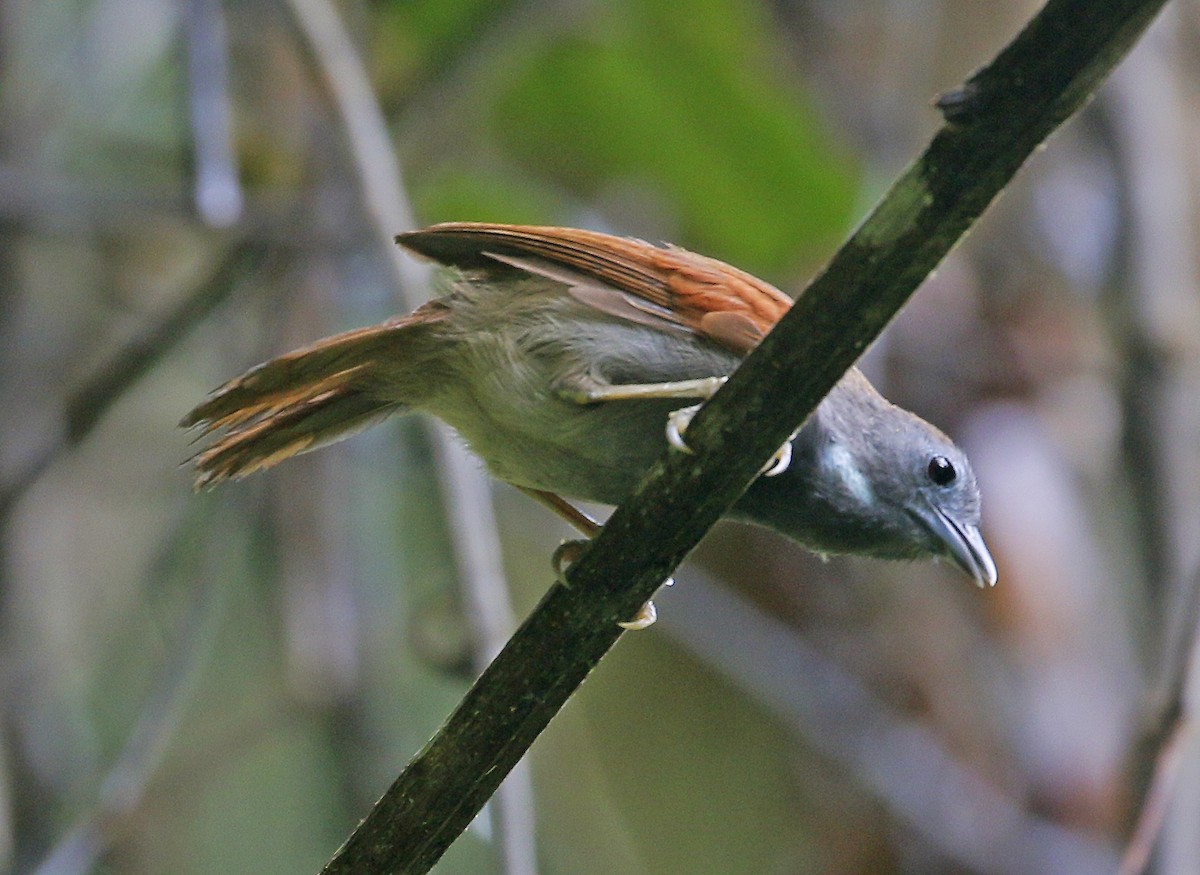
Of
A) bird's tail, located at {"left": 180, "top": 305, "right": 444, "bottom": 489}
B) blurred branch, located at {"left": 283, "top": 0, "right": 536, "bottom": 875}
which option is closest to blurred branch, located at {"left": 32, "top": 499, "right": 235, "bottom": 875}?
blurred branch, located at {"left": 283, "top": 0, "right": 536, "bottom": 875}

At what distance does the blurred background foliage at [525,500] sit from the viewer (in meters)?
4.16

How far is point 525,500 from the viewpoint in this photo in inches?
207

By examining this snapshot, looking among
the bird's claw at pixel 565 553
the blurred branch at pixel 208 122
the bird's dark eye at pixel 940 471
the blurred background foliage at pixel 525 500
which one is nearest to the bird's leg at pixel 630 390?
the bird's claw at pixel 565 553

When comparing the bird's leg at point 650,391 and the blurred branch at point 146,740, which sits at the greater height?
the bird's leg at point 650,391

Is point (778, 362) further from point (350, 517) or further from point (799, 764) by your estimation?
point (799, 764)

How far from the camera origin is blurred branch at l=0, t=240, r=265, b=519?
3.91 meters

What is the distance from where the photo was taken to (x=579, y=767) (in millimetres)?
6332

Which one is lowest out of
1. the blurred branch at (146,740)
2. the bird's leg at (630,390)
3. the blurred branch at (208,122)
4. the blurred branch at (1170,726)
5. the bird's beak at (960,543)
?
the blurred branch at (146,740)

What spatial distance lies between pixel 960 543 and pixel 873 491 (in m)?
0.18

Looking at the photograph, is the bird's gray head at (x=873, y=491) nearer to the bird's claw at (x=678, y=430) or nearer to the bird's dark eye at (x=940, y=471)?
the bird's dark eye at (x=940, y=471)

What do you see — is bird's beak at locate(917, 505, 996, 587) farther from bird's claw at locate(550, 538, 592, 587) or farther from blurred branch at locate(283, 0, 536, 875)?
blurred branch at locate(283, 0, 536, 875)

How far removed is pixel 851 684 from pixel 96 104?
3639 millimetres

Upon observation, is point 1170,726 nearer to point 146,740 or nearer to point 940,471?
point 940,471

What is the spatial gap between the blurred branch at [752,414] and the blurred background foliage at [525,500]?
1.74 m
